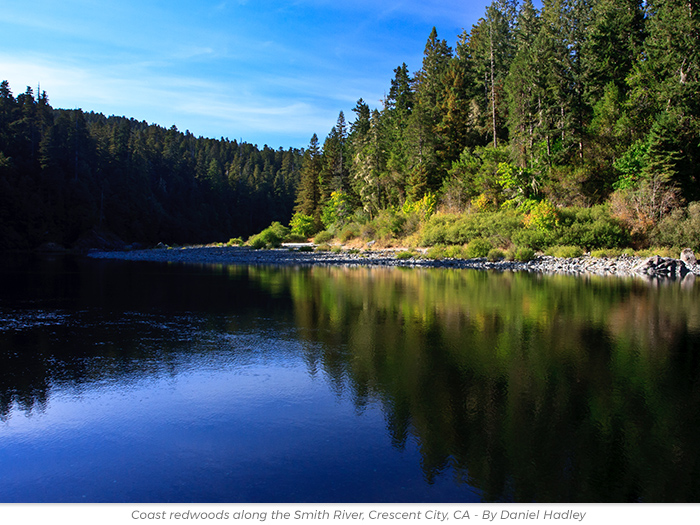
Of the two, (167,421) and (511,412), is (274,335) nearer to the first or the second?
(167,421)

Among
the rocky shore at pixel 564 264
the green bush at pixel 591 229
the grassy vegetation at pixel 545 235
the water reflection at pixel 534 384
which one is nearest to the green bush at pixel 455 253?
the grassy vegetation at pixel 545 235

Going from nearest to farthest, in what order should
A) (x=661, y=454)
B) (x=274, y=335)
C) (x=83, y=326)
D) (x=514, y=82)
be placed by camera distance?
(x=661, y=454), (x=274, y=335), (x=83, y=326), (x=514, y=82)

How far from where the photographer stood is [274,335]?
37.2 ft

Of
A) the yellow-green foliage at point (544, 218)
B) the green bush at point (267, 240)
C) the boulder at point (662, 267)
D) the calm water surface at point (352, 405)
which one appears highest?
the yellow-green foliage at point (544, 218)

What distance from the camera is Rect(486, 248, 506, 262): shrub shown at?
1295 inches

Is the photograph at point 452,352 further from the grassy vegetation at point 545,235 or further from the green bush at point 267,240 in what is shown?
the green bush at point 267,240

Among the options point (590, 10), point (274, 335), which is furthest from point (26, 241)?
point (590, 10)

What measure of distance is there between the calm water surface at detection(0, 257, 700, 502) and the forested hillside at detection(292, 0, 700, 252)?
22864 mm

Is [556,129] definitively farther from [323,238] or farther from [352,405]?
[352,405]

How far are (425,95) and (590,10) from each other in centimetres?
1805

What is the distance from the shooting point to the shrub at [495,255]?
3288 cm

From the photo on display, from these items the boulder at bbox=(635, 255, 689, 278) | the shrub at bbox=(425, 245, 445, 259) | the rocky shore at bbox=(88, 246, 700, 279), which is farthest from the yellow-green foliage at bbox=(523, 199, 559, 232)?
the boulder at bbox=(635, 255, 689, 278)

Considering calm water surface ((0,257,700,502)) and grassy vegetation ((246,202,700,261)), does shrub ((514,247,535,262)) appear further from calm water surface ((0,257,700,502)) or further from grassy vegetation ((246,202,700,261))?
calm water surface ((0,257,700,502))

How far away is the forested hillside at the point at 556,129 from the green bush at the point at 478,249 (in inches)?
113
